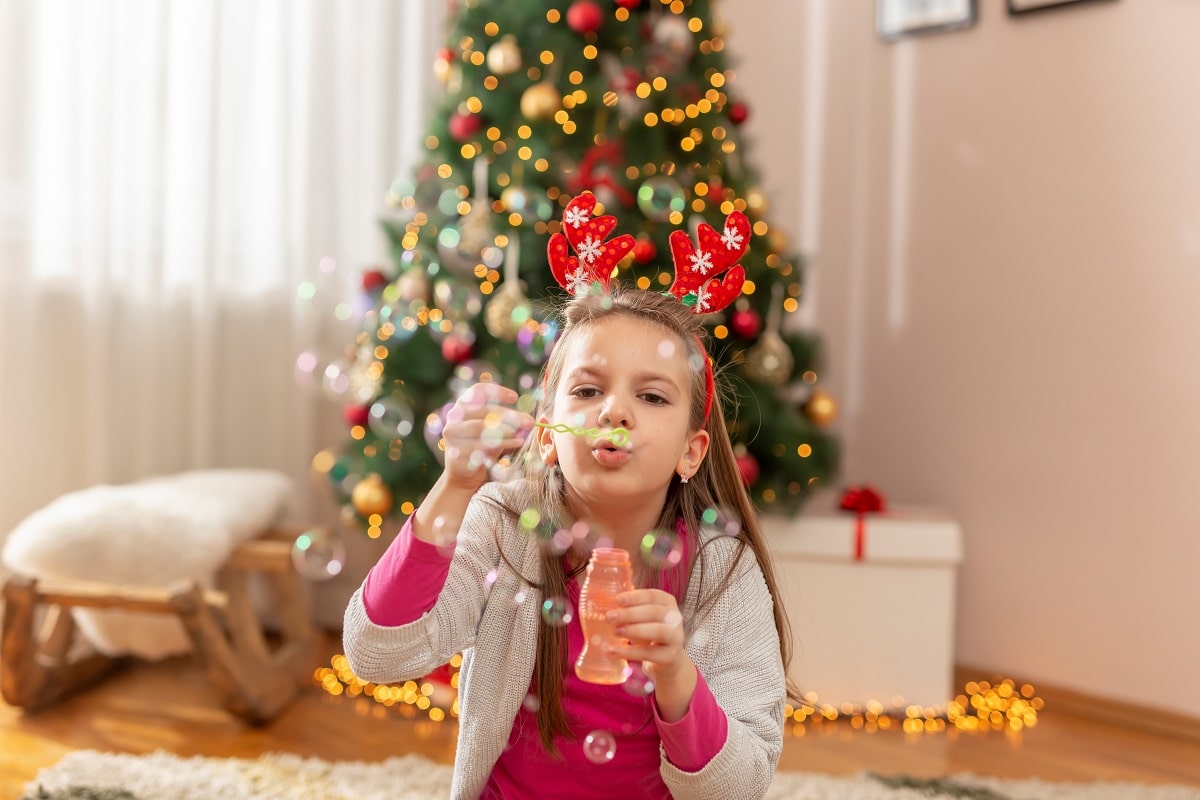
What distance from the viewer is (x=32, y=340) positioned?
8.05ft

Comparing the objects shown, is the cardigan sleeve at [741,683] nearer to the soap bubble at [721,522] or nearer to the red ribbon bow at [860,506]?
the soap bubble at [721,522]

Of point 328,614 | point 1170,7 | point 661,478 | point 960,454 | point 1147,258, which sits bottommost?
point 328,614

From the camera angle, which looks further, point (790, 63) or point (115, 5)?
point (790, 63)

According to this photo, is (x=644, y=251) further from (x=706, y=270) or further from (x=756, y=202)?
A: (x=706, y=270)

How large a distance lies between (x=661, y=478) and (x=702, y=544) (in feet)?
0.57

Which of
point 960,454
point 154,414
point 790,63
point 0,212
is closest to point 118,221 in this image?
point 0,212

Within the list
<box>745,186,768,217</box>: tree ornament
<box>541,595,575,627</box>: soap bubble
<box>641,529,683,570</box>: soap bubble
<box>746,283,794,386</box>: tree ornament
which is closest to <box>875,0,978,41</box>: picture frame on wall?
<box>745,186,768,217</box>: tree ornament

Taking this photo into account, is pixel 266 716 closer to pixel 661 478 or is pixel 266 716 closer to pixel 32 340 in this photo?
pixel 32 340

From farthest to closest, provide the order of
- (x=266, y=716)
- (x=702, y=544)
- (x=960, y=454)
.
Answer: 1. (x=960, y=454)
2. (x=266, y=716)
3. (x=702, y=544)

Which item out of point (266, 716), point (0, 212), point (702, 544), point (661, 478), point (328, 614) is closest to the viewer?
point (661, 478)

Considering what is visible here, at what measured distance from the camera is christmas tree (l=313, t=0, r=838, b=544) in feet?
7.47

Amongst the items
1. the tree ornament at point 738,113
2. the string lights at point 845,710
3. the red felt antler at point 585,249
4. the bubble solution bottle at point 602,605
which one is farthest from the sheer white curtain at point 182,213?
the bubble solution bottle at point 602,605

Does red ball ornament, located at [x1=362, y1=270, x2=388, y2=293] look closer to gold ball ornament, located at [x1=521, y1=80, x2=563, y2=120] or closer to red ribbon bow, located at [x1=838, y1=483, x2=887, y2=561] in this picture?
gold ball ornament, located at [x1=521, y1=80, x2=563, y2=120]

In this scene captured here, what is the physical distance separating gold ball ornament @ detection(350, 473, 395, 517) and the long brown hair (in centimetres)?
102
